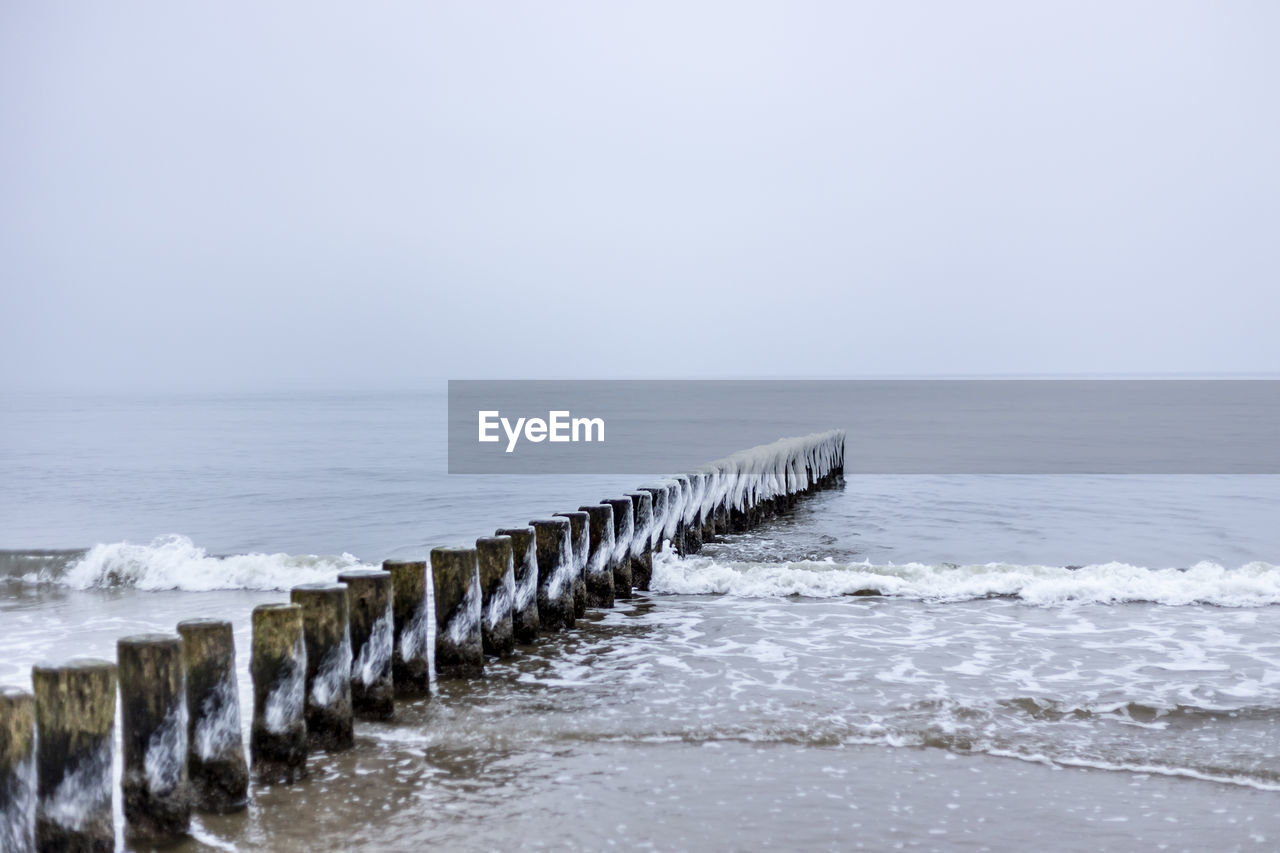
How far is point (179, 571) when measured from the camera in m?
11.0

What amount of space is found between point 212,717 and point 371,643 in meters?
1.23

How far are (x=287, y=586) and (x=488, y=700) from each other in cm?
555

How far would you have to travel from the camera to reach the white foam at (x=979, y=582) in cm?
963

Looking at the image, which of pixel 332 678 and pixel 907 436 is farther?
pixel 907 436

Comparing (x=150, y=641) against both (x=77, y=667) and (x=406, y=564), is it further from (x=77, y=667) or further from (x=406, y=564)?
(x=406, y=564)

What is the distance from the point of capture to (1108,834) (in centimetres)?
434

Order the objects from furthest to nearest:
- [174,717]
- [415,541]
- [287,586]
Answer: [415,541], [287,586], [174,717]

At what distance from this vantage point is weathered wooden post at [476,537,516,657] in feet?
22.3

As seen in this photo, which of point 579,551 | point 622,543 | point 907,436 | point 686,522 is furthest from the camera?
point 907,436

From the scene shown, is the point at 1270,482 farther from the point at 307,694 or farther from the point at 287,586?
the point at 307,694

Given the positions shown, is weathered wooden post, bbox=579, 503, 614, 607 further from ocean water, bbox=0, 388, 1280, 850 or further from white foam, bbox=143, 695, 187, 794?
white foam, bbox=143, 695, 187, 794

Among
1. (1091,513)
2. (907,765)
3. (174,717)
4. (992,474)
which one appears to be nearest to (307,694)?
(174,717)

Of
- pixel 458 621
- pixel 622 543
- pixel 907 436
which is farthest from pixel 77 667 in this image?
pixel 907 436

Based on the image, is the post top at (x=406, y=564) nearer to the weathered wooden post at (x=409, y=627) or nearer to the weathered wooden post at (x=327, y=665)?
the weathered wooden post at (x=409, y=627)
